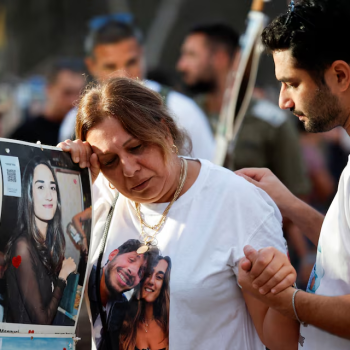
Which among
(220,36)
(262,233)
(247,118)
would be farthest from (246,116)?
(262,233)

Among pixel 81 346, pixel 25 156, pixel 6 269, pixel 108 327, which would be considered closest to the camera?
pixel 6 269

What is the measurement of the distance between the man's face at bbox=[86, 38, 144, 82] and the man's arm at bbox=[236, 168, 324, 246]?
2.69 m

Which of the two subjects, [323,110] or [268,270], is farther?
[323,110]

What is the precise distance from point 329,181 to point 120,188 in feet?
18.9

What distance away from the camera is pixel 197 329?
2156 mm

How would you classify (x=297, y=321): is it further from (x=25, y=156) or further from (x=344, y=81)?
(x=25, y=156)

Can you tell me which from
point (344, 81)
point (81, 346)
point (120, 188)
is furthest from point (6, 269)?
point (81, 346)

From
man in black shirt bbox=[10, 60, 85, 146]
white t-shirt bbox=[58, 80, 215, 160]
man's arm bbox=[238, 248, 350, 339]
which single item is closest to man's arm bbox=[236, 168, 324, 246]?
man's arm bbox=[238, 248, 350, 339]

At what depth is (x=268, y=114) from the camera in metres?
5.10

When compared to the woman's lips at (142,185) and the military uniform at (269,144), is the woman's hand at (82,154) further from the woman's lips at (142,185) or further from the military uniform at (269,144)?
→ the military uniform at (269,144)

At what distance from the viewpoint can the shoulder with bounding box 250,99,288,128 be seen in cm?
507

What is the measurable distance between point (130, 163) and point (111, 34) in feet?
10.5

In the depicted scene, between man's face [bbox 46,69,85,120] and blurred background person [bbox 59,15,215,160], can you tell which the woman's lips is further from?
man's face [bbox 46,69,85,120]

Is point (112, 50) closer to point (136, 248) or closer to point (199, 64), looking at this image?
point (199, 64)
